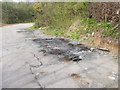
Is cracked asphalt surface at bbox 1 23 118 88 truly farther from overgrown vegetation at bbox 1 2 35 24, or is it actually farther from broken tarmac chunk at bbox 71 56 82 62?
overgrown vegetation at bbox 1 2 35 24

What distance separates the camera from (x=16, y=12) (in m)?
Answer: 32.8

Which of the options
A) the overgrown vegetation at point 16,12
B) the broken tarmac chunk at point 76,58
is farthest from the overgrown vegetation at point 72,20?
the overgrown vegetation at point 16,12

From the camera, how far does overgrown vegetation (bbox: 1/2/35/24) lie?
30.4 m

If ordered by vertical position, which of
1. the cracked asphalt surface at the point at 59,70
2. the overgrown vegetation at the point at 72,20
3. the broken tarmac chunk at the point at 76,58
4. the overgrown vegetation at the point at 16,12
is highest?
the overgrown vegetation at the point at 16,12

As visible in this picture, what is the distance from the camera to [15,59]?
6453mm

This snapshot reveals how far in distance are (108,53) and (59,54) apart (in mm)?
2000

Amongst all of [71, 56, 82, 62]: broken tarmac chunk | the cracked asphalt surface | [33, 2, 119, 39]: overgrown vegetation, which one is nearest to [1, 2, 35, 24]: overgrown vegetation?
[33, 2, 119, 39]: overgrown vegetation

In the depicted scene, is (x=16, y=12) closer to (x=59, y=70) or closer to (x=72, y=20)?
(x=72, y=20)

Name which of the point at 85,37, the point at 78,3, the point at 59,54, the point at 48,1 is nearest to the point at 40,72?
the point at 59,54

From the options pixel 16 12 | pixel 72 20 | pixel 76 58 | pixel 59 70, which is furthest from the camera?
pixel 16 12

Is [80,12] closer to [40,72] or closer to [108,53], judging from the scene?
[108,53]

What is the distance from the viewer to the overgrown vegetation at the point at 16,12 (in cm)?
3035

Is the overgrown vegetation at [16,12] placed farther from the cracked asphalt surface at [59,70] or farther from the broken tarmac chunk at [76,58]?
the broken tarmac chunk at [76,58]

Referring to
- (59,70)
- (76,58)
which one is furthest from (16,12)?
(59,70)
